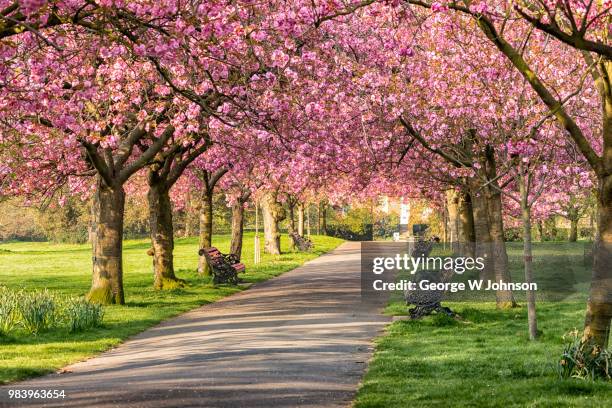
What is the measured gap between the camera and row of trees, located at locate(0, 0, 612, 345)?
36.9ft

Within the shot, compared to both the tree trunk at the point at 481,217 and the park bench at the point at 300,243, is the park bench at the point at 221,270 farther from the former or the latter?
the park bench at the point at 300,243

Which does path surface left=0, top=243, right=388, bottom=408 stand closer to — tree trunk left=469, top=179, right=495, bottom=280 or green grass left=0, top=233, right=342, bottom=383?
green grass left=0, top=233, right=342, bottom=383

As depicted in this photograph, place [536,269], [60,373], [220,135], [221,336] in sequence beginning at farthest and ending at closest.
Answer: [536,269], [220,135], [221,336], [60,373]

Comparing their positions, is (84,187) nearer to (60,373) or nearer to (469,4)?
(60,373)

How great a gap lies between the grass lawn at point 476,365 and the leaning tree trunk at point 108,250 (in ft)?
23.9

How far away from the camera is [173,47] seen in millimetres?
11008

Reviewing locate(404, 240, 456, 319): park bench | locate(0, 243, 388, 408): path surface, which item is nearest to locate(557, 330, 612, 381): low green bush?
locate(0, 243, 388, 408): path surface

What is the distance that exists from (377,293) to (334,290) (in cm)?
134

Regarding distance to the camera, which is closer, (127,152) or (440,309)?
(440,309)

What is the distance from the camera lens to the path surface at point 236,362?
9969 mm

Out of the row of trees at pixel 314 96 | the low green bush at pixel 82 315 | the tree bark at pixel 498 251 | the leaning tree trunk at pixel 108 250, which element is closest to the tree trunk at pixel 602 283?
the row of trees at pixel 314 96

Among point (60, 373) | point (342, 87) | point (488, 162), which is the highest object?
point (342, 87)

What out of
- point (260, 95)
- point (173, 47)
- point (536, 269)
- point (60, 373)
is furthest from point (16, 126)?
point (536, 269)

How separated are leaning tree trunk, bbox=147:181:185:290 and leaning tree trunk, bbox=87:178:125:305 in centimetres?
563
